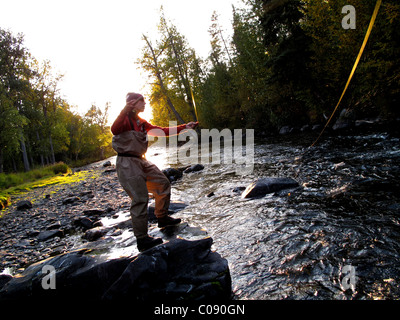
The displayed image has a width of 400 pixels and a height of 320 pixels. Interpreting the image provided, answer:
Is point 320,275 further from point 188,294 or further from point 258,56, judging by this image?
point 258,56

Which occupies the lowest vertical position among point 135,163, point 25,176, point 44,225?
point 25,176

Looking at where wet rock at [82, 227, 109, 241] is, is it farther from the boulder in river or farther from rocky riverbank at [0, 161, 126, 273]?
the boulder in river

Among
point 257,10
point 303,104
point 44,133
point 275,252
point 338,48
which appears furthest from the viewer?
point 44,133

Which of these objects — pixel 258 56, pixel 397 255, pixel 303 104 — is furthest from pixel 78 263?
pixel 258 56

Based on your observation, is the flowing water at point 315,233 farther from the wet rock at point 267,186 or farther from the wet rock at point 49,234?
the wet rock at point 49,234

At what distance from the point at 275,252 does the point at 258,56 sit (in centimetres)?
2580

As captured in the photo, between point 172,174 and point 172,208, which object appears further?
point 172,174

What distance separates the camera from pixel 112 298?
96.1 inches

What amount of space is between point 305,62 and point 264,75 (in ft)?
27.2

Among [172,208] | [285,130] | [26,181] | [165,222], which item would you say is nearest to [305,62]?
[285,130]

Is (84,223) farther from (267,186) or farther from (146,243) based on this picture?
(267,186)

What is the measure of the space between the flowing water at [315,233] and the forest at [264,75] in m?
2.93

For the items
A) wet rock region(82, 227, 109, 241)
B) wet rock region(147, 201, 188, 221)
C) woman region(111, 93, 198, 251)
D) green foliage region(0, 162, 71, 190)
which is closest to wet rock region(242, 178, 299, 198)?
wet rock region(147, 201, 188, 221)

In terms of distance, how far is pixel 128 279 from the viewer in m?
2.51
